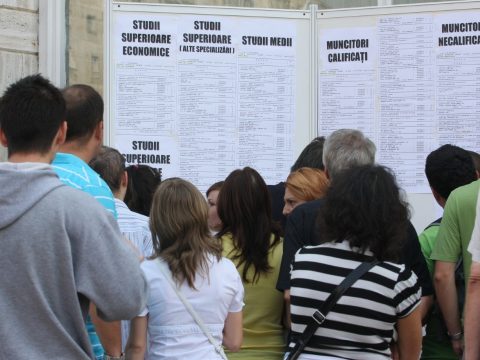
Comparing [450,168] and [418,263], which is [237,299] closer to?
[418,263]

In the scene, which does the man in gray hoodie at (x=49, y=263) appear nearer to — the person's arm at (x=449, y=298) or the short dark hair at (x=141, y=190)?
the person's arm at (x=449, y=298)

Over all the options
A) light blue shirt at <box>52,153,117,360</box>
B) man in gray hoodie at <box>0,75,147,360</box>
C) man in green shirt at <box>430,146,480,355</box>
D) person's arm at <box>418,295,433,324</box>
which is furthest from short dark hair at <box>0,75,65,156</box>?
person's arm at <box>418,295,433,324</box>

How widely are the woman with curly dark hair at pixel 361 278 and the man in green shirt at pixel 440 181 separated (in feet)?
2.84

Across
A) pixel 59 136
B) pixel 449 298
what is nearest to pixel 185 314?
pixel 59 136

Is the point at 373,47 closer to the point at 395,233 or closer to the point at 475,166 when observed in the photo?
the point at 475,166

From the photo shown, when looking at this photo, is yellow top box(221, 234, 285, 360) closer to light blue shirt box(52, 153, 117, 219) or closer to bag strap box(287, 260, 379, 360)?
bag strap box(287, 260, 379, 360)

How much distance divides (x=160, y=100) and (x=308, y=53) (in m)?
1.08

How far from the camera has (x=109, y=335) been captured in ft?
9.46

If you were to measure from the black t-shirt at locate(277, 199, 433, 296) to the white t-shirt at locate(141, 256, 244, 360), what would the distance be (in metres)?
0.42

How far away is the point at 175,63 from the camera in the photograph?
19.3 feet

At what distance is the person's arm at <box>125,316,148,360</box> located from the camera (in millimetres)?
3193

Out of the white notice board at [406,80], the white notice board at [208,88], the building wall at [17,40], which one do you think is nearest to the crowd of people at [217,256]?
the white notice board at [208,88]

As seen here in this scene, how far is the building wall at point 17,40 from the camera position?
20.3 ft

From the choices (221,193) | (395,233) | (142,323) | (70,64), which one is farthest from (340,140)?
(70,64)
